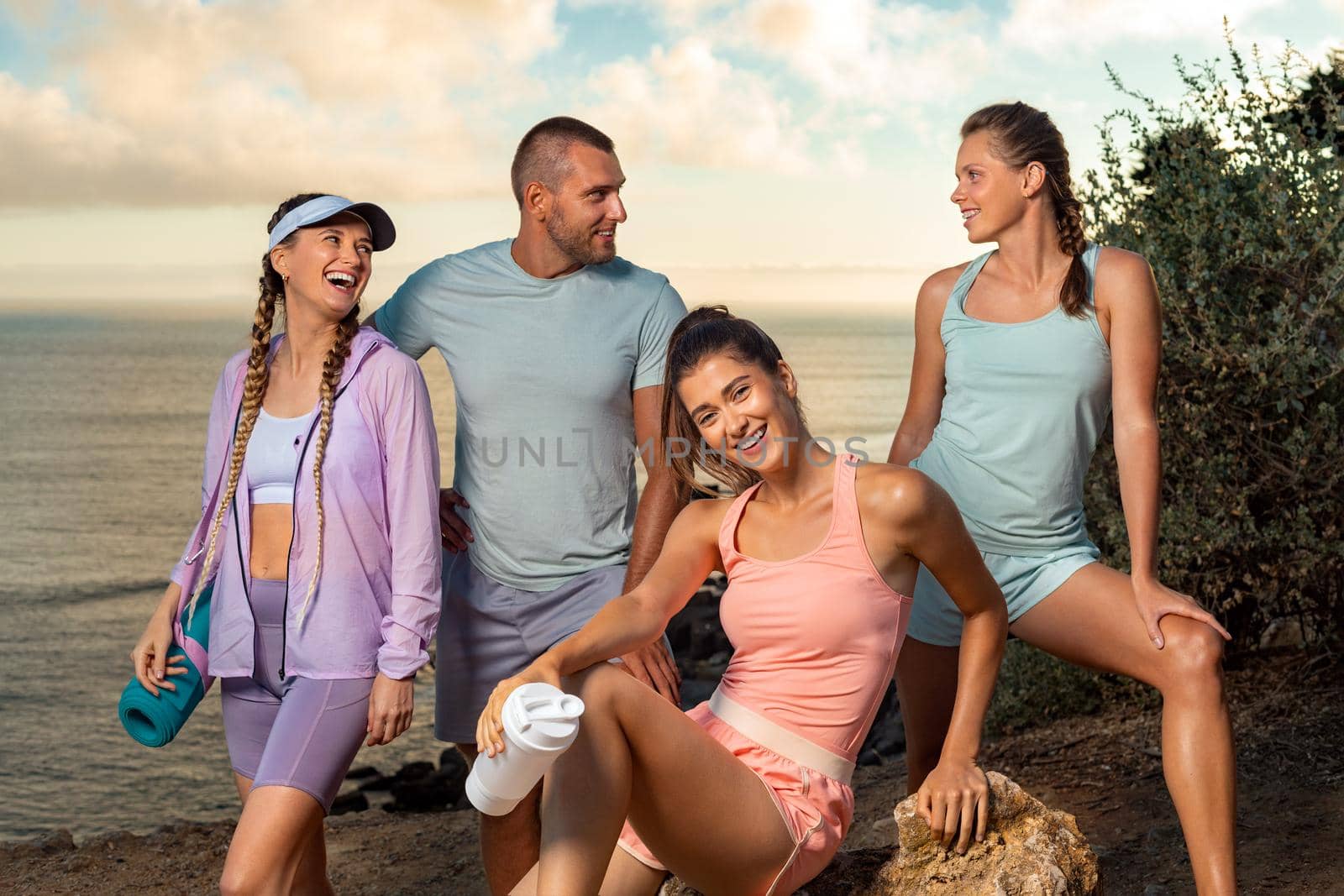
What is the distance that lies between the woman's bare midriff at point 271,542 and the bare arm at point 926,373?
5.56ft

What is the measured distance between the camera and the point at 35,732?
494 inches

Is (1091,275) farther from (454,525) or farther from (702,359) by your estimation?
(454,525)

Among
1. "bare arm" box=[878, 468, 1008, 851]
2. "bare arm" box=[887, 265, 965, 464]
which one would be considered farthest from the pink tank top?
"bare arm" box=[887, 265, 965, 464]

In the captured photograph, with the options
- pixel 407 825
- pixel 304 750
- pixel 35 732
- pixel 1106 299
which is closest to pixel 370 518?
pixel 304 750

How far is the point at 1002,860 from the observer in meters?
2.92

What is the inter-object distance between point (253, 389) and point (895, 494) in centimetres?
172

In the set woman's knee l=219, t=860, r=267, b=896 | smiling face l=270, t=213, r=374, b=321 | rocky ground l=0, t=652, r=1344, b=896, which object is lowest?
rocky ground l=0, t=652, r=1344, b=896

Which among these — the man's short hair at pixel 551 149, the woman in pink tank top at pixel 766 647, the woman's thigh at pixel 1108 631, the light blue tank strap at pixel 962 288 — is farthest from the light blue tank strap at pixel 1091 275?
the man's short hair at pixel 551 149

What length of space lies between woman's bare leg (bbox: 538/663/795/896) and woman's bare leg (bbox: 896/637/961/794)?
0.90 metres

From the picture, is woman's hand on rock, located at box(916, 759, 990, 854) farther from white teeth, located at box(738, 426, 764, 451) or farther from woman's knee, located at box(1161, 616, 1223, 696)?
white teeth, located at box(738, 426, 764, 451)

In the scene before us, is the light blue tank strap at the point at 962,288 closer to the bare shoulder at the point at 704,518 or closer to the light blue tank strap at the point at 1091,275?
the light blue tank strap at the point at 1091,275

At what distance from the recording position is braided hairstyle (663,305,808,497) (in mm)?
3145

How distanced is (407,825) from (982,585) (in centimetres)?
453

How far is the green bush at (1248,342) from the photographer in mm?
5723
